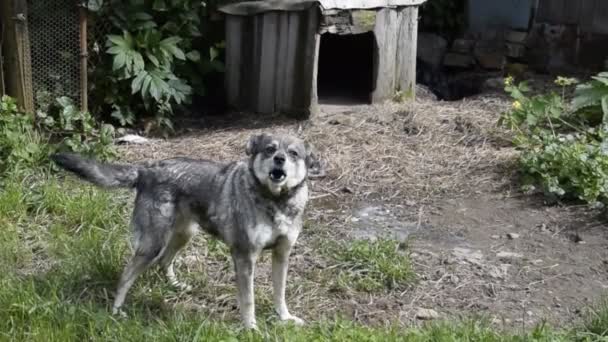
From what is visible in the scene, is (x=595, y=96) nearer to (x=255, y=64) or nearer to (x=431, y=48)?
(x=255, y=64)

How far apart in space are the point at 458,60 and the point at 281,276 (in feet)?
18.6

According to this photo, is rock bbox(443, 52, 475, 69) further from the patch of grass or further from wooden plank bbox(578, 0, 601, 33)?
the patch of grass

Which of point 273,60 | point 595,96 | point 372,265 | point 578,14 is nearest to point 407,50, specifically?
point 273,60

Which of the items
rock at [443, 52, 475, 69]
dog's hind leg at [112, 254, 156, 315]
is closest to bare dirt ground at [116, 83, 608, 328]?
dog's hind leg at [112, 254, 156, 315]

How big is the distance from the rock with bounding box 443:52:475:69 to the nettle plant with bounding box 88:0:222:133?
316 centimetres

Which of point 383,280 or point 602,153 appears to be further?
point 602,153

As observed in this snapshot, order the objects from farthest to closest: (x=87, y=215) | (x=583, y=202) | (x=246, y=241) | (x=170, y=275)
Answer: (x=583, y=202), (x=87, y=215), (x=170, y=275), (x=246, y=241)

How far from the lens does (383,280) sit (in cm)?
528

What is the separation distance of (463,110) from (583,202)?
79.1 inches

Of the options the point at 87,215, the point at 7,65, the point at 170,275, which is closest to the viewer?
the point at 170,275

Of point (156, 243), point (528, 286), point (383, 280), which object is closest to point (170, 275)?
point (156, 243)

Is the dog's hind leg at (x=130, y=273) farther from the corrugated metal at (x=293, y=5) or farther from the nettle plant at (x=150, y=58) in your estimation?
the corrugated metal at (x=293, y=5)

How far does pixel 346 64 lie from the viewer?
389 inches

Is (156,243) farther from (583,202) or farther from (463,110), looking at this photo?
(463,110)
